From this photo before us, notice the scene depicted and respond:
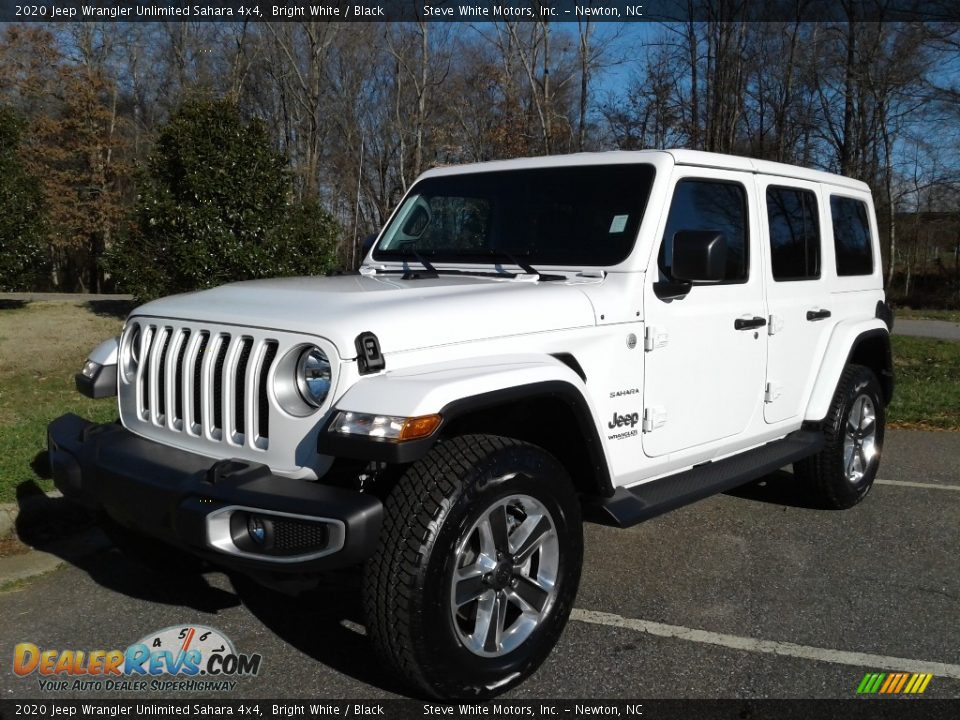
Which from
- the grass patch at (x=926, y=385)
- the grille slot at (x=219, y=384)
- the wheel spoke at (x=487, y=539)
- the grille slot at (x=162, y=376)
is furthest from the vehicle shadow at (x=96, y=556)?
the grass patch at (x=926, y=385)

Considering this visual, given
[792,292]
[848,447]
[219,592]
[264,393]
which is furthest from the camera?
[848,447]

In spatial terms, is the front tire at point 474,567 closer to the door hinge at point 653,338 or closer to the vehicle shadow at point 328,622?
the vehicle shadow at point 328,622

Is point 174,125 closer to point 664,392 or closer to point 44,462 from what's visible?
point 44,462

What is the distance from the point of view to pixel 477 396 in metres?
2.87

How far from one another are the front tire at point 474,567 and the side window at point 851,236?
3073mm

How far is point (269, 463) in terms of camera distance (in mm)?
2932

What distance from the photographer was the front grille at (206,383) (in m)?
2.97

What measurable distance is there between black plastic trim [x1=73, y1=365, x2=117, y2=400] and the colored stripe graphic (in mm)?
3256

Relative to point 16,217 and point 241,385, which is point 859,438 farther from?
point 16,217

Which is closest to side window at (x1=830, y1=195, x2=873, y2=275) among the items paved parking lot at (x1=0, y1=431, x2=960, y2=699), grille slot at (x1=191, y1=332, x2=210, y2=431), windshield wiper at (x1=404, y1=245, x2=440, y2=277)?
paved parking lot at (x1=0, y1=431, x2=960, y2=699)

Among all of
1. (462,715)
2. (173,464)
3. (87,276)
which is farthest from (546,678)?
(87,276)

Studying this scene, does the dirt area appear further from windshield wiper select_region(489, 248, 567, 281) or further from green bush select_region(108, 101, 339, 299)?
windshield wiper select_region(489, 248, 567, 281)

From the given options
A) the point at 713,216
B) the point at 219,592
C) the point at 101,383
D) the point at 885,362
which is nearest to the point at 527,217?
the point at 713,216

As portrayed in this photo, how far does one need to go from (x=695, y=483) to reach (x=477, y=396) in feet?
5.09
